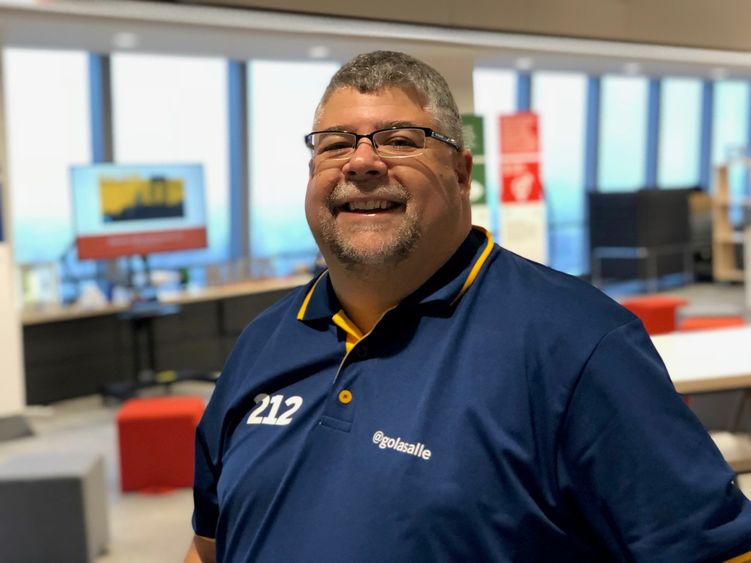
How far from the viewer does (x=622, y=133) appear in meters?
A: 15.3

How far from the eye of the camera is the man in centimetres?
126

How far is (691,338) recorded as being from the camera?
4.73 metres

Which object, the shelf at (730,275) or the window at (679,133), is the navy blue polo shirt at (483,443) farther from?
the window at (679,133)

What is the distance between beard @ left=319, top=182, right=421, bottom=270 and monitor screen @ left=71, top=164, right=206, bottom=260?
688cm

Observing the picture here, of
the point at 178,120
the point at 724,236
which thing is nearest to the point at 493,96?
the point at 724,236

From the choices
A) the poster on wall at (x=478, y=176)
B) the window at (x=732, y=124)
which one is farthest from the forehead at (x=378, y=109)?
the window at (x=732, y=124)

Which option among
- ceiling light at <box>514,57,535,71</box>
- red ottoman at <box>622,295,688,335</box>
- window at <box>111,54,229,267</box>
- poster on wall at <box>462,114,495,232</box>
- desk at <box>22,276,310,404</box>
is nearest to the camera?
poster on wall at <box>462,114,495,232</box>

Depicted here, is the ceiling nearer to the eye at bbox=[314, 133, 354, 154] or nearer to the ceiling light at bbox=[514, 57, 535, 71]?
the ceiling light at bbox=[514, 57, 535, 71]

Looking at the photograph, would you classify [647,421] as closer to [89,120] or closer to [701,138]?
[89,120]

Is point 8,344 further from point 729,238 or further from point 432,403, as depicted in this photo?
point 729,238

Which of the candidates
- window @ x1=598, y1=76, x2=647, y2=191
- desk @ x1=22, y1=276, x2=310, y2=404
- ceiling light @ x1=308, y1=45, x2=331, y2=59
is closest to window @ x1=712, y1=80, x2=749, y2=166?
window @ x1=598, y1=76, x2=647, y2=191

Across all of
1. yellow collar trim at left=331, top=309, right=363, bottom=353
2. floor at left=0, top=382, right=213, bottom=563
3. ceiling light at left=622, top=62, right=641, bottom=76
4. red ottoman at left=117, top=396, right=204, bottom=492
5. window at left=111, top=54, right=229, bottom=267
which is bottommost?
floor at left=0, top=382, right=213, bottom=563

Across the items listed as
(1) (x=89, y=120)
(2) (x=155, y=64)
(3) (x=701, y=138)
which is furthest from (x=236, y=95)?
(3) (x=701, y=138)

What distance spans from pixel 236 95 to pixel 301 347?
31.3 ft
